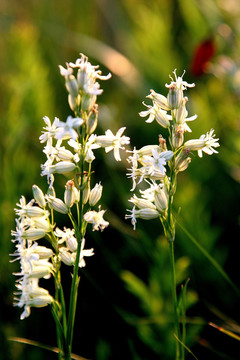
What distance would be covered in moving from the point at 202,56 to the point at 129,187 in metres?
0.70

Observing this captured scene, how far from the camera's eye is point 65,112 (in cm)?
253

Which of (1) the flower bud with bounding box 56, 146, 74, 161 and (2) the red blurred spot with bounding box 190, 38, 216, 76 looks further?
(2) the red blurred spot with bounding box 190, 38, 216, 76

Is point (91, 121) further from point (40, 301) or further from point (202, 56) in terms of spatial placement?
point (202, 56)

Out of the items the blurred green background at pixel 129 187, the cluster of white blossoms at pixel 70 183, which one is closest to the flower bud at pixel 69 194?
the cluster of white blossoms at pixel 70 183

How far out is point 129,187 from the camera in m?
2.13

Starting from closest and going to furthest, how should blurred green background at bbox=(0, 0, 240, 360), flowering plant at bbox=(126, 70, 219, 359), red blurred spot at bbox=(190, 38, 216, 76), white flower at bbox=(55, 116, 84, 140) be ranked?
white flower at bbox=(55, 116, 84, 140) → flowering plant at bbox=(126, 70, 219, 359) → blurred green background at bbox=(0, 0, 240, 360) → red blurred spot at bbox=(190, 38, 216, 76)

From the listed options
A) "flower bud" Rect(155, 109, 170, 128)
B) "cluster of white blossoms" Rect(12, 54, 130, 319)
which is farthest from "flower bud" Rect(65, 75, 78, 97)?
"flower bud" Rect(155, 109, 170, 128)

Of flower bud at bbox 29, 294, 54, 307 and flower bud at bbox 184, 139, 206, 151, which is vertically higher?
flower bud at bbox 184, 139, 206, 151

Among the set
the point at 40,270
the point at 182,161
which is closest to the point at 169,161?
the point at 182,161

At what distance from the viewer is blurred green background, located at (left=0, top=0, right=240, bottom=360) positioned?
1489 millimetres

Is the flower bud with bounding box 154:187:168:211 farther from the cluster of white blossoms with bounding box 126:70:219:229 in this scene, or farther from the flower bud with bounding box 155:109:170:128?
the flower bud with bounding box 155:109:170:128

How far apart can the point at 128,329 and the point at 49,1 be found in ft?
8.53

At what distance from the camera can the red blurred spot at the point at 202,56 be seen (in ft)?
6.68

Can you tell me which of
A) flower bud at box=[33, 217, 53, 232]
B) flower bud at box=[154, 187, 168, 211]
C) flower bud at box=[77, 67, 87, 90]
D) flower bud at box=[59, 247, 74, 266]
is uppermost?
flower bud at box=[77, 67, 87, 90]
